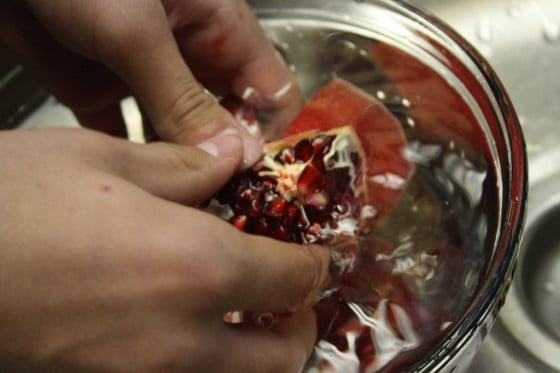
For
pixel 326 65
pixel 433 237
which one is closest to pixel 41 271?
pixel 433 237

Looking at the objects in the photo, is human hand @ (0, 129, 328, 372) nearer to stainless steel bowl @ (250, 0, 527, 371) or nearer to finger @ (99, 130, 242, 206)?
finger @ (99, 130, 242, 206)

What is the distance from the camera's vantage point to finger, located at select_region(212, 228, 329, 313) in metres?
0.44

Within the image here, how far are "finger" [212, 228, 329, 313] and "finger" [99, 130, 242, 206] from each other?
86 millimetres

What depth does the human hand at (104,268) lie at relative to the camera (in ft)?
1.27

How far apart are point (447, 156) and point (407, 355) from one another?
0.28 metres

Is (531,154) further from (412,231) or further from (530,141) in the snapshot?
(412,231)

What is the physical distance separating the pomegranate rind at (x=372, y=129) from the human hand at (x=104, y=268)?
0.93ft

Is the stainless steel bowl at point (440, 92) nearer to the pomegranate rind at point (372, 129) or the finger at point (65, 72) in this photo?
the pomegranate rind at point (372, 129)

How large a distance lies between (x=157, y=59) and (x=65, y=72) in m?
0.24

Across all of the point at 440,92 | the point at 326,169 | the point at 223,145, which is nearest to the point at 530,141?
the point at 440,92

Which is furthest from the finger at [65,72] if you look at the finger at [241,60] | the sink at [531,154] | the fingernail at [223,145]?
the sink at [531,154]

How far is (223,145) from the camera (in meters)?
0.64

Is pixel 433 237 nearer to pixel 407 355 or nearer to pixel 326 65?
pixel 407 355

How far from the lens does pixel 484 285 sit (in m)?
0.54
